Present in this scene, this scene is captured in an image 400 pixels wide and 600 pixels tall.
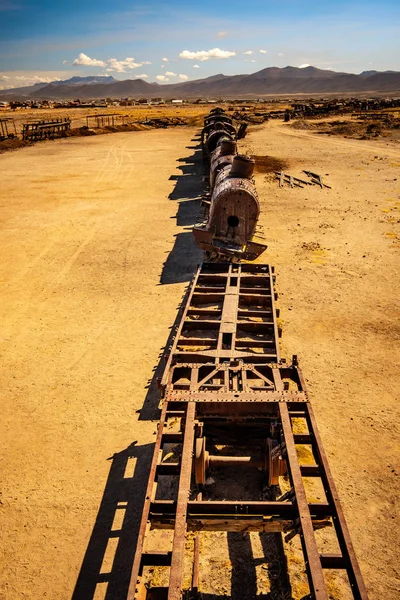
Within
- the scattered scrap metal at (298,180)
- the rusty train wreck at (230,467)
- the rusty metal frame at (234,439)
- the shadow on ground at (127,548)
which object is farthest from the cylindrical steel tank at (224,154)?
the shadow on ground at (127,548)

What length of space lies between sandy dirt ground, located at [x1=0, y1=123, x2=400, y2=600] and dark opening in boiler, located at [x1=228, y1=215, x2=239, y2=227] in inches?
68.2

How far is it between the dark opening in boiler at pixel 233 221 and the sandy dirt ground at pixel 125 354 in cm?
173

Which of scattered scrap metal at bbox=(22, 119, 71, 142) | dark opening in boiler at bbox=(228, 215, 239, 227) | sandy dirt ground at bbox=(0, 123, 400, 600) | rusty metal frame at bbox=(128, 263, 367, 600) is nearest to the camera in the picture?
rusty metal frame at bbox=(128, 263, 367, 600)

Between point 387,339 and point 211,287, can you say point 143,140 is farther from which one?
point 387,339

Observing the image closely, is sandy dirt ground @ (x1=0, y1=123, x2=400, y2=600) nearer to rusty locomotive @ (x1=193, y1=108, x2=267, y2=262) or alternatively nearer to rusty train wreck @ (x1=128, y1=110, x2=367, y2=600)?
rusty train wreck @ (x1=128, y1=110, x2=367, y2=600)

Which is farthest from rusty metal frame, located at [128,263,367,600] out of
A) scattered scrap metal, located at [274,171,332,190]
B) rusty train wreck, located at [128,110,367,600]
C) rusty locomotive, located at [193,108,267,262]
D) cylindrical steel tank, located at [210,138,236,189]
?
scattered scrap metal, located at [274,171,332,190]

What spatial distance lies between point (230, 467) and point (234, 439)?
593 millimetres

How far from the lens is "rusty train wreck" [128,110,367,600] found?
422 cm

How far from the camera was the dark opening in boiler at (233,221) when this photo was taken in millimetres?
13617

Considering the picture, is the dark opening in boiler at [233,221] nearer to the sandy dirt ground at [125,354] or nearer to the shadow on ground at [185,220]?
the shadow on ground at [185,220]

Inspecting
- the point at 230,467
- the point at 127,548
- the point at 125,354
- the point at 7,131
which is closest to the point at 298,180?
the point at 125,354

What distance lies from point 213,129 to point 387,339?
23089 millimetres

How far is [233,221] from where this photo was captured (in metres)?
13.7

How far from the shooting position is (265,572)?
504 cm
